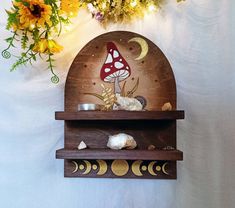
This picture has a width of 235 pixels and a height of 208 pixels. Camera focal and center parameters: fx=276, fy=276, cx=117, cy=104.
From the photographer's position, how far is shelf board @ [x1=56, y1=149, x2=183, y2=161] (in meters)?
1.06

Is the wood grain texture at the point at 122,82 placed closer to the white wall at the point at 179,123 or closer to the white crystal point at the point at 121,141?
the white wall at the point at 179,123

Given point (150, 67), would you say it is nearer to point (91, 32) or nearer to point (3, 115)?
point (91, 32)

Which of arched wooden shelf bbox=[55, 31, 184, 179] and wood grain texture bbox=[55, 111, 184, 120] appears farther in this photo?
arched wooden shelf bbox=[55, 31, 184, 179]

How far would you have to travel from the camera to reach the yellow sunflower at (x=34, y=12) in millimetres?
1025

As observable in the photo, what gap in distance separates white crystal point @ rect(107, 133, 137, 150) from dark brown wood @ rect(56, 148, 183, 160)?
3 centimetres

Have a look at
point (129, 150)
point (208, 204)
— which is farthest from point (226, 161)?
point (129, 150)

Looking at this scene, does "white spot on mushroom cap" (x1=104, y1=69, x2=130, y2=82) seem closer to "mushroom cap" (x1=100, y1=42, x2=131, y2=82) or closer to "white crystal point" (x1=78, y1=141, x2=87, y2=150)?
"mushroom cap" (x1=100, y1=42, x2=131, y2=82)

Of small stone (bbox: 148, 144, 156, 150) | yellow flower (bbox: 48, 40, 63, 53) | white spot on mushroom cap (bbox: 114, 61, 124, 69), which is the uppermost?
yellow flower (bbox: 48, 40, 63, 53)

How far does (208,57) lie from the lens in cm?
123

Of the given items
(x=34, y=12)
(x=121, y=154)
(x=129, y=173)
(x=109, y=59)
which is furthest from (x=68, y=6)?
(x=129, y=173)

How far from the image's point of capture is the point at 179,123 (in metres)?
1.21

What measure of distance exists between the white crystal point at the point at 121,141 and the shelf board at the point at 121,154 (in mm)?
27

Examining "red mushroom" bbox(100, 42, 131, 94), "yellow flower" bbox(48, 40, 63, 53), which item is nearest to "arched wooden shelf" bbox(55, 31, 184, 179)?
"red mushroom" bbox(100, 42, 131, 94)

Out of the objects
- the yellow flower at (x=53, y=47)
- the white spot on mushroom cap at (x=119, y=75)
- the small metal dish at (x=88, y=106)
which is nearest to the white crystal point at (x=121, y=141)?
A: the small metal dish at (x=88, y=106)
